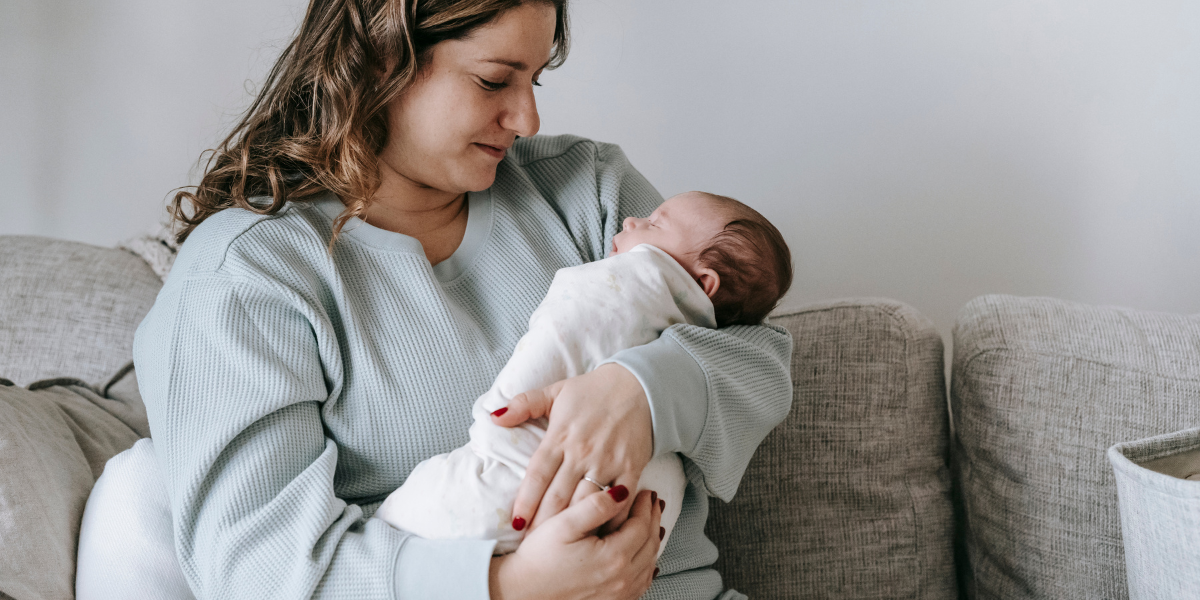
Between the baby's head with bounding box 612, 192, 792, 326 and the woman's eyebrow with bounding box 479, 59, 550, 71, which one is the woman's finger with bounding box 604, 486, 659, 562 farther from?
the woman's eyebrow with bounding box 479, 59, 550, 71

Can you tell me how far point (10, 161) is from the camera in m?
1.85

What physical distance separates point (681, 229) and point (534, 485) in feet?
1.51

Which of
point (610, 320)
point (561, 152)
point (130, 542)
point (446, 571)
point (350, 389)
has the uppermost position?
point (561, 152)

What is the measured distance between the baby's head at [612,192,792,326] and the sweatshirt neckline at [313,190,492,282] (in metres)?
0.22

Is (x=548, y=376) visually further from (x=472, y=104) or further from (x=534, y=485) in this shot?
(x=472, y=104)

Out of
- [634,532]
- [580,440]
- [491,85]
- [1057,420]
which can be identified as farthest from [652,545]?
[1057,420]

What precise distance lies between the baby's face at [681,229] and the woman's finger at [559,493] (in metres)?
0.37

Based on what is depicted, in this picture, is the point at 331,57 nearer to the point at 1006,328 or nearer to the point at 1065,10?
the point at 1006,328

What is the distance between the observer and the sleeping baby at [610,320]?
96 cm

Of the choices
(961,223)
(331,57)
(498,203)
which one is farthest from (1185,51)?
(331,57)

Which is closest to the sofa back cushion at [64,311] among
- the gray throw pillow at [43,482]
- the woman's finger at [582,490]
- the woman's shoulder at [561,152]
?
the gray throw pillow at [43,482]

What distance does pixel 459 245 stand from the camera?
1292 millimetres

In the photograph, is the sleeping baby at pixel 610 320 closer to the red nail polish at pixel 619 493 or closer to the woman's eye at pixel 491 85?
the red nail polish at pixel 619 493

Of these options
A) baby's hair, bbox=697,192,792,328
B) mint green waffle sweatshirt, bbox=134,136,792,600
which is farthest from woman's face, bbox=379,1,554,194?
baby's hair, bbox=697,192,792,328
